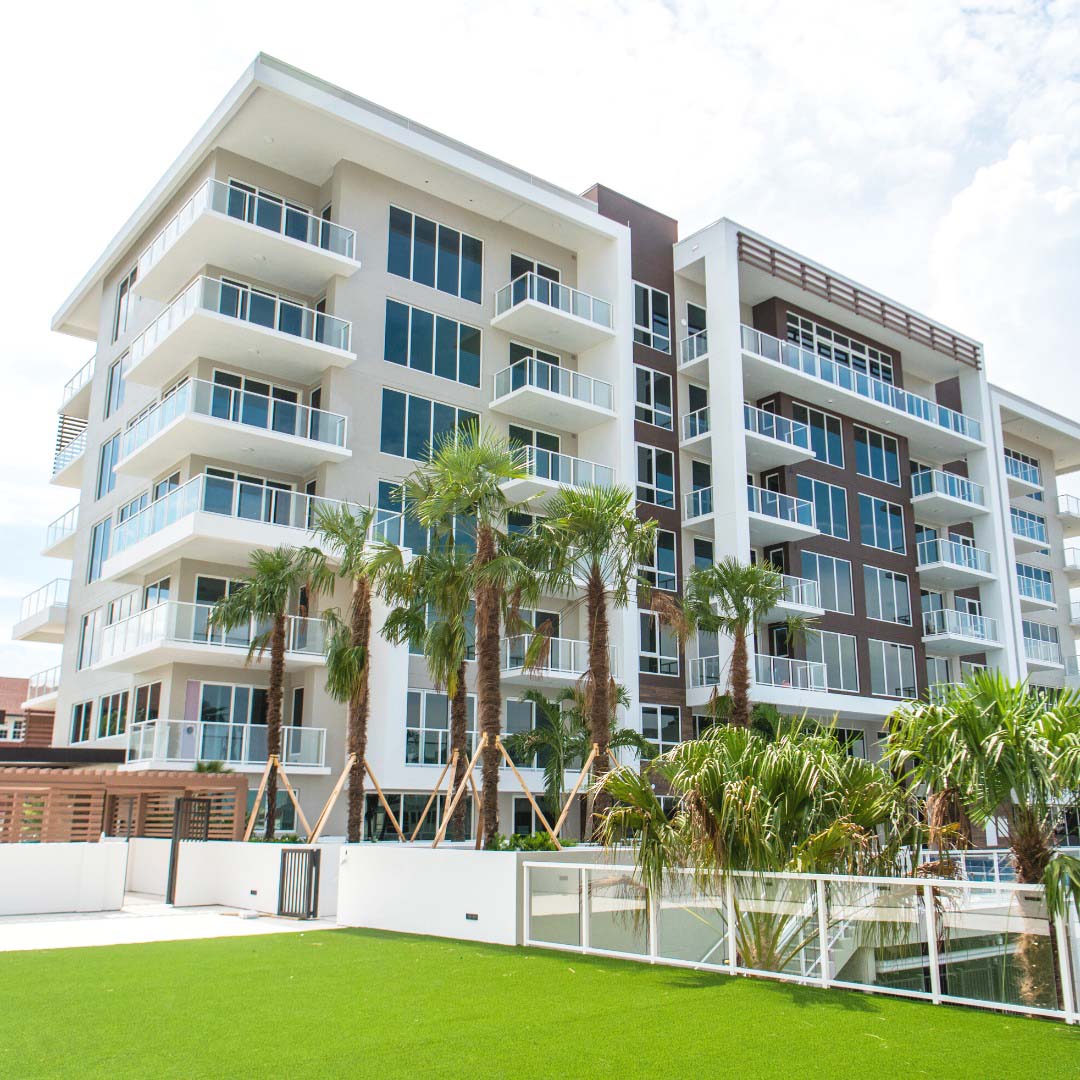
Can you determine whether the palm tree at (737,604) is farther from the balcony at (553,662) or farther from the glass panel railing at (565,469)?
the glass panel railing at (565,469)

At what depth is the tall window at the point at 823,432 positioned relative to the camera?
38.6 metres

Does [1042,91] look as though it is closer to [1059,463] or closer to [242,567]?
[242,567]

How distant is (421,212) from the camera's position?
32.8m

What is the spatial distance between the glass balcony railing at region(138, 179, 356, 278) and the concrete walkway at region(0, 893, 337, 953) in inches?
670

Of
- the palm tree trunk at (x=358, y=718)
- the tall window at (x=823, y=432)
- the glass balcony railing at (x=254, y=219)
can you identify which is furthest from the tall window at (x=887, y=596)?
the palm tree trunk at (x=358, y=718)

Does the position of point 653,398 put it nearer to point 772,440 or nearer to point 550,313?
point 772,440

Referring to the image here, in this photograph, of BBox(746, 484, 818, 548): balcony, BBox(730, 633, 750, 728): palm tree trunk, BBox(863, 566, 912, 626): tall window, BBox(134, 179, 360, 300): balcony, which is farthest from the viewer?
BBox(863, 566, 912, 626): tall window

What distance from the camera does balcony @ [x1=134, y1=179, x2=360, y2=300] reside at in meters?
28.1

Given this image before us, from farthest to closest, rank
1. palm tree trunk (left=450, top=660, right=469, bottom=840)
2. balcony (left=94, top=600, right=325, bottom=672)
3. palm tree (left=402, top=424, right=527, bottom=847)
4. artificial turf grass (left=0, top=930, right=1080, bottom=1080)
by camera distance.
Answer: balcony (left=94, top=600, right=325, bottom=672) < palm tree trunk (left=450, top=660, right=469, bottom=840) < palm tree (left=402, top=424, right=527, bottom=847) < artificial turf grass (left=0, top=930, right=1080, bottom=1080)

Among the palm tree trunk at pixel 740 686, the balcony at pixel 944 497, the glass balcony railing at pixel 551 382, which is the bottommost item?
the palm tree trunk at pixel 740 686

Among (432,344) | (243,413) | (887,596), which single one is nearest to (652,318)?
(432,344)

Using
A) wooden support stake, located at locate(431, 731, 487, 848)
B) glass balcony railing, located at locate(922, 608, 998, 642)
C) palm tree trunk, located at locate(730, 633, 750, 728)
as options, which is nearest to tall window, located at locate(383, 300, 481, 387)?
palm tree trunk, located at locate(730, 633, 750, 728)

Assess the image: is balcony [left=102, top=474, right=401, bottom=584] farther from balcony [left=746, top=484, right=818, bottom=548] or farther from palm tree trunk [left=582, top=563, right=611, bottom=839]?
balcony [left=746, top=484, right=818, bottom=548]

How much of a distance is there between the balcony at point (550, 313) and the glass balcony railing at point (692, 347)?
339 centimetres
